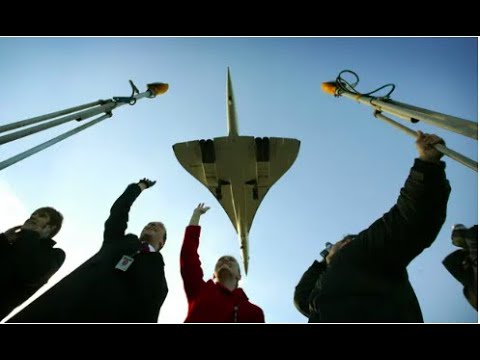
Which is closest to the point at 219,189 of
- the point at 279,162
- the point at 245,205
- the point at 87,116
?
the point at 245,205

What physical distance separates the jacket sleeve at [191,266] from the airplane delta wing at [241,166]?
802 cm

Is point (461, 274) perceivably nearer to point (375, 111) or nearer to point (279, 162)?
point (375, 111)

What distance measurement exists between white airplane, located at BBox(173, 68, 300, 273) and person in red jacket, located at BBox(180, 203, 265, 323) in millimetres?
7822

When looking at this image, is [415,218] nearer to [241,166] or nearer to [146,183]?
[146,183]

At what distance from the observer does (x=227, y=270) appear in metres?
4.68

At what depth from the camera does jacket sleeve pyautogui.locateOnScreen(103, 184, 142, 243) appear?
5000 mm

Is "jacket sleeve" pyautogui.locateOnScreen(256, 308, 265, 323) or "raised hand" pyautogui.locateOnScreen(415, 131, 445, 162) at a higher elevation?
"raised hand" pyautogui.locateOnScreen(415, 131, 445, 162)

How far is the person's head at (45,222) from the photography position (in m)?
4.55

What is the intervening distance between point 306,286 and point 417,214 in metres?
2.39

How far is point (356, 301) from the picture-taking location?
3605 millimetres

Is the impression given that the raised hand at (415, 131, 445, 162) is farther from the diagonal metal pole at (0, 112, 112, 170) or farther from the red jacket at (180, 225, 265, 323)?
the diagonal metal pole at (0, 112, 112, 170)

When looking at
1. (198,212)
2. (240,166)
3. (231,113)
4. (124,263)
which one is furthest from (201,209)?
(231,113)

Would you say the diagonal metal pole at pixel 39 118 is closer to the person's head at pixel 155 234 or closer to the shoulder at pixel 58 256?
the shoulder at pixel 58 256

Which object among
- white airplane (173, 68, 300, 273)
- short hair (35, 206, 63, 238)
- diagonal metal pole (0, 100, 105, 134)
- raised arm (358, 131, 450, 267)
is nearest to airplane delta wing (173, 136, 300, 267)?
white airplane (173, 68, 300, 273)
